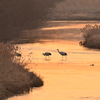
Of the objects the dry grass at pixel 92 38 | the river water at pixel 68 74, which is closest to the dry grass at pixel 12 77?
the river water at pixel 68 74

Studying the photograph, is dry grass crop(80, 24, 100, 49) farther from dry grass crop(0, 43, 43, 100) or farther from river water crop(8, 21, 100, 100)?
dry grass crop(0, 43, 43, 100)

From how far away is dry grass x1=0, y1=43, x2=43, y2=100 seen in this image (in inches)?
682

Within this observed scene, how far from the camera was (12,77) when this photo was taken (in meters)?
17.9

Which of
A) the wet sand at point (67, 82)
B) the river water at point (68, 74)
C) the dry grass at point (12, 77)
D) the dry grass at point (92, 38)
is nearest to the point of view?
the dry grass at point (12, 77)

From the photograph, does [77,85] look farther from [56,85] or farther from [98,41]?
[98,41]

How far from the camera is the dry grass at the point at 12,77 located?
56.8 ft

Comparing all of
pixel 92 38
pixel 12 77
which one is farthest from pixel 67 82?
pixel 92 38

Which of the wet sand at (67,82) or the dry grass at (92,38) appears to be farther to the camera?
the dry grass at (92,38)

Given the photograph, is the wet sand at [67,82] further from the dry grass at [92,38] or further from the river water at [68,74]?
the dry grass at [92,38]

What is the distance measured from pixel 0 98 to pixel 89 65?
1330 centimetres

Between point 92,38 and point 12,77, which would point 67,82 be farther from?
point 92,38

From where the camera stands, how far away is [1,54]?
740 inches

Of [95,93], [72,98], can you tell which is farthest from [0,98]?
[95,93]

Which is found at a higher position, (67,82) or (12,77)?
(12,77)
